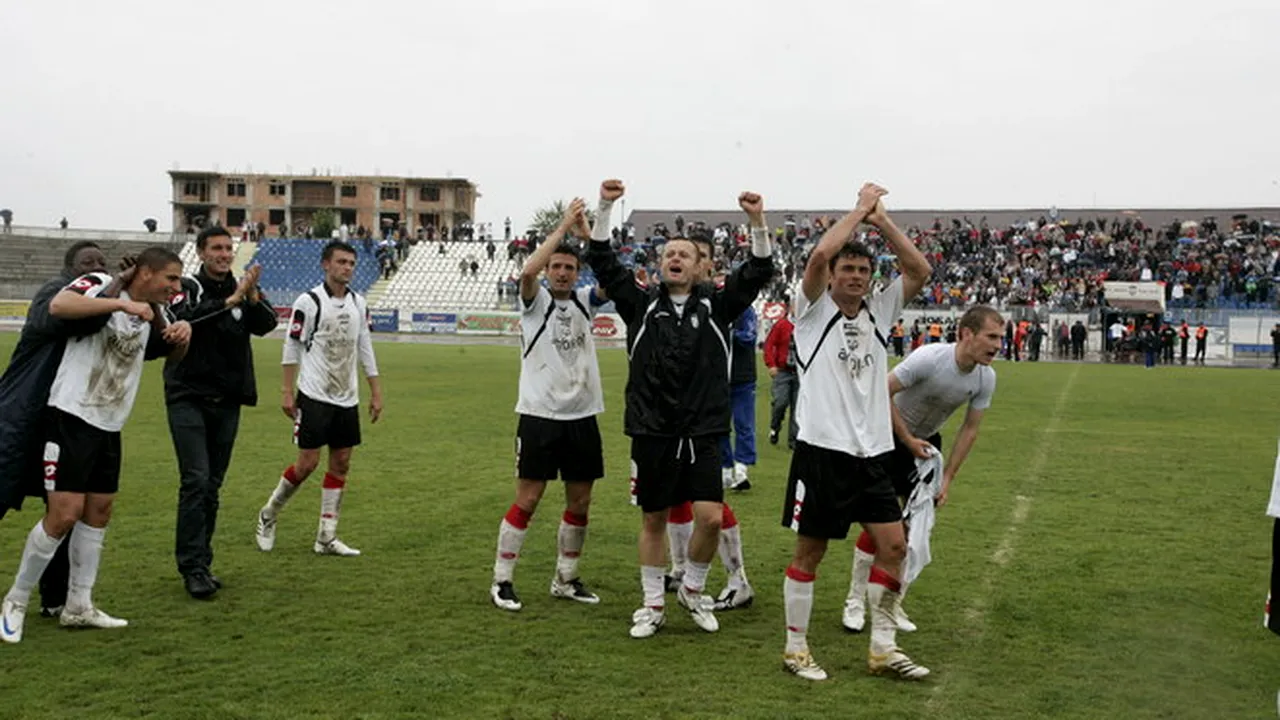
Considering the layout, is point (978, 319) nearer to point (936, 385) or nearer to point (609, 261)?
point (936, 385)

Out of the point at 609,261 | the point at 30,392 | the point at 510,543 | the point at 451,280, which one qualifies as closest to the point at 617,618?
the point at 510,543

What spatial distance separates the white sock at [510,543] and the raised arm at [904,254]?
9.10 feet

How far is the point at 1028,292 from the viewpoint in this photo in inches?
2291

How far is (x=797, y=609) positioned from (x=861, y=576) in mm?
1165

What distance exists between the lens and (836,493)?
19.8ft

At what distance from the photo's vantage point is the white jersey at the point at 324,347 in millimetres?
8820

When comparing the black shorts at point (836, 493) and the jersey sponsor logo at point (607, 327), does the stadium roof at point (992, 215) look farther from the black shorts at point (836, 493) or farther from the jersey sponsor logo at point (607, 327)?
the black shorts at point (836, 493)

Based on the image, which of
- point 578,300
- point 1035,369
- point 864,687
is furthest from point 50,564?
point 1035,369

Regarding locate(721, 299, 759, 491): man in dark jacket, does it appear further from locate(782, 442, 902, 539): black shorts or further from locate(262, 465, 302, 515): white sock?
locate(782, 442, 902, 539): black shorts

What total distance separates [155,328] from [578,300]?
2.51 meters

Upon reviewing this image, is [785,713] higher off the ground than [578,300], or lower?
lower

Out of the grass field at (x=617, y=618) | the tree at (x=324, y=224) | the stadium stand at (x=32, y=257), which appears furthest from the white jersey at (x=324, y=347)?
the tree at (x=324, y=224)

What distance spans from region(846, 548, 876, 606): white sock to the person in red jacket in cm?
623

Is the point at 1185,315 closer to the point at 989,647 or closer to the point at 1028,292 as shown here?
the point at 1028,292
